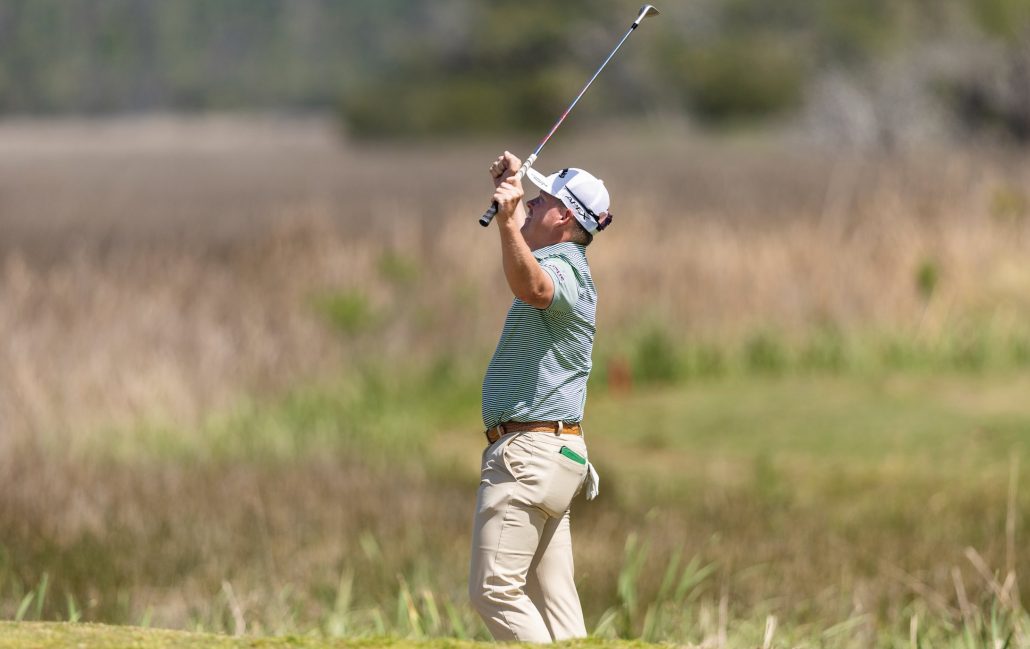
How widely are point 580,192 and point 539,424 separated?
0.53 meters

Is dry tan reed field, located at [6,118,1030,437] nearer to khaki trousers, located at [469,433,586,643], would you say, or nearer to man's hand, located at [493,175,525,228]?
khaki trousers, located at [469,433,586,643]

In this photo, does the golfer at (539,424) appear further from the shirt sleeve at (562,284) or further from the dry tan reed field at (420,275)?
the dry tan reed field at (420,275)

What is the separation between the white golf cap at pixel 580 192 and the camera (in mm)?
4113

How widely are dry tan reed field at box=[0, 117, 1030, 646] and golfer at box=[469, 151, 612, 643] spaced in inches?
24.0

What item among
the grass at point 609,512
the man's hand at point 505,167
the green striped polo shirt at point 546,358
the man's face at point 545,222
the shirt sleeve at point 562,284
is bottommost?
the grass at point 609,512

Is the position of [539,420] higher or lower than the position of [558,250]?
lower

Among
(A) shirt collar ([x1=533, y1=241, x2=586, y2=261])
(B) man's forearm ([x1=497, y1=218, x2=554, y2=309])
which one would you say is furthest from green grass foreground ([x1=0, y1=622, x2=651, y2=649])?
(A) shirt collar ([x1=533, y1=241, x2=586, y2=261])

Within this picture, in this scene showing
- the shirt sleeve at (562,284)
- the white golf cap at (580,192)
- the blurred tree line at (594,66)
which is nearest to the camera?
the shirt sleeve at (562,284)

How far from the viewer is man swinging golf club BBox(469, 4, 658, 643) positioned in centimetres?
398

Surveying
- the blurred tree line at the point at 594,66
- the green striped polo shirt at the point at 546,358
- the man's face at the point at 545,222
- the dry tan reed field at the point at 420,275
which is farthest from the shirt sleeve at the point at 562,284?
the blurred tree line at the point at 594,66

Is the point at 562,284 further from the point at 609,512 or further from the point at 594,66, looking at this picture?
the point at 594,66

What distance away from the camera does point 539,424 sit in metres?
4.06

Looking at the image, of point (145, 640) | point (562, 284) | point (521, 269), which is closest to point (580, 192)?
point (562, 284)

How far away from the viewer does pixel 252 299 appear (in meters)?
11.9
